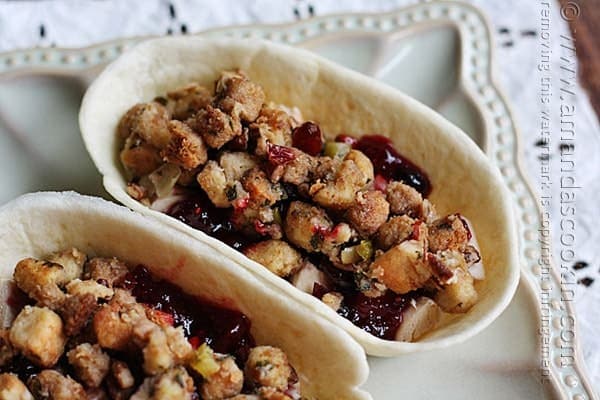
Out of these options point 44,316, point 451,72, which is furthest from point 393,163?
point 44,316

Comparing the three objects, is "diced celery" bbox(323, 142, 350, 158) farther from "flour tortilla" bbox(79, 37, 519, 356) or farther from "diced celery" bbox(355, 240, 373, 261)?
"diced celery" bbox(355, 240, 373, 261)

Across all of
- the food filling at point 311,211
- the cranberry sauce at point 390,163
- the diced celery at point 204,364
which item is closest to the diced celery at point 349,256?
the food filling at point 311,211

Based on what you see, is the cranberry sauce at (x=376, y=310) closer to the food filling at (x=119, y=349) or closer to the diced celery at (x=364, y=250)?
the diced celery at (x=364, y=250)

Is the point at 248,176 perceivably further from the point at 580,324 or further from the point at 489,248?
the point at 580,324

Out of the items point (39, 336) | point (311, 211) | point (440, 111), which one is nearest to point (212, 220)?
point (311, 211)

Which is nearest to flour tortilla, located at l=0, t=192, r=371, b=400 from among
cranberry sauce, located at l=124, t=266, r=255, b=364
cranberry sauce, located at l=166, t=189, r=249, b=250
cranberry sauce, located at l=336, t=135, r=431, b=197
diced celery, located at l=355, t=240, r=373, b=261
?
cranberry sauce, located at l=124, t=266, r=255, b=364

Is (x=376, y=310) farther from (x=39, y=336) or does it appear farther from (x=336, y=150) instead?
(x=39, y=336)
